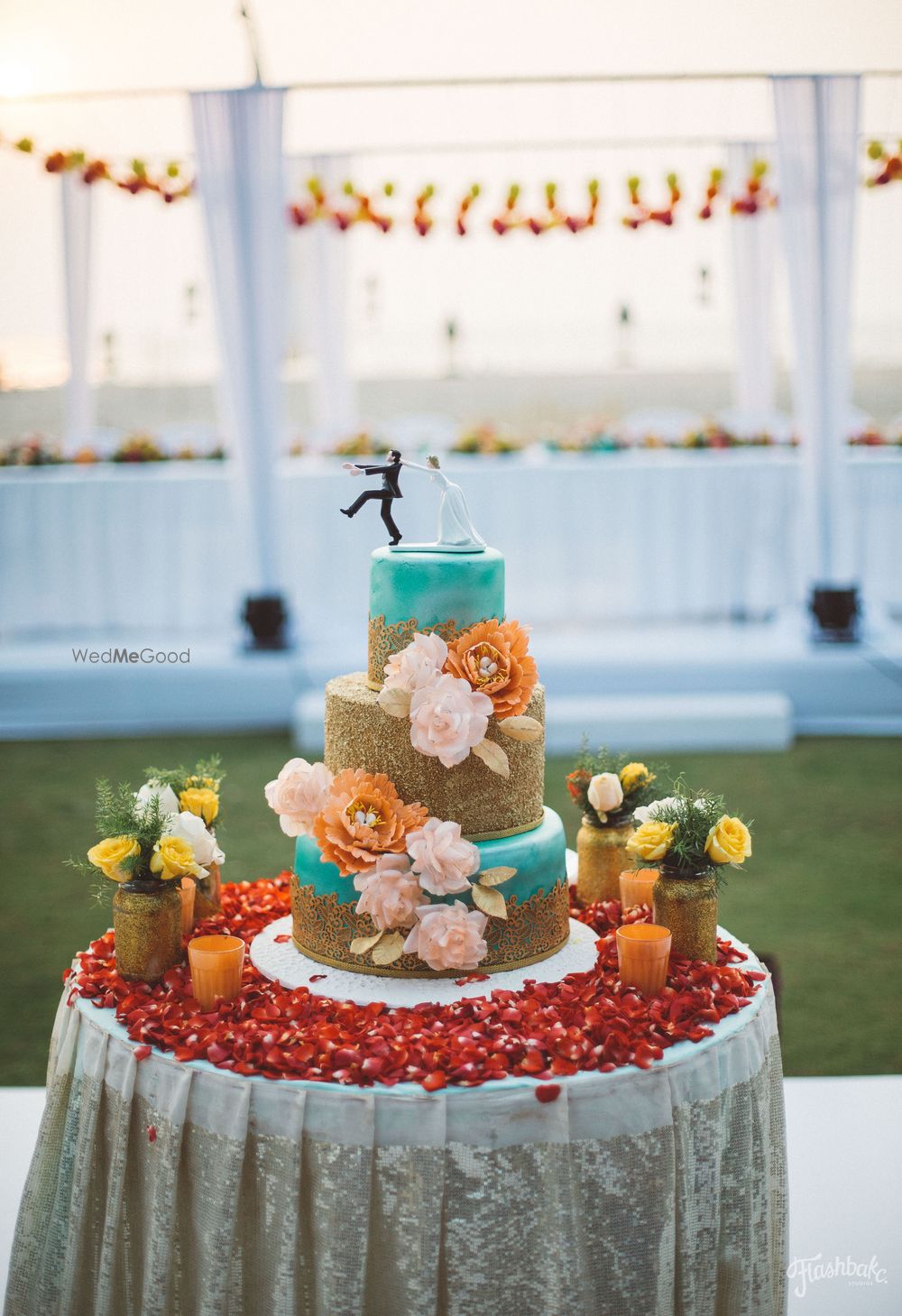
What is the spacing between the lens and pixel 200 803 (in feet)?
7.05

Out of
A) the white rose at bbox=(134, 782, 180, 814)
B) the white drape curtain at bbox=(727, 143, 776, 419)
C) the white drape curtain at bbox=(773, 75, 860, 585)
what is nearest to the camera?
the white rose at bbox=(134, 782, 180, 814)

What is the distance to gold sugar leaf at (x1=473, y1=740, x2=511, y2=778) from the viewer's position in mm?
1853

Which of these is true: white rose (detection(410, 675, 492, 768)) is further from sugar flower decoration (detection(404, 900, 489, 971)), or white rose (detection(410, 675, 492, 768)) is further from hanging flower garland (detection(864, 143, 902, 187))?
hanging flower garland (detection(864, 143, 902, 187))

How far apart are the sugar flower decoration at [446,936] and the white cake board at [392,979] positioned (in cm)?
4

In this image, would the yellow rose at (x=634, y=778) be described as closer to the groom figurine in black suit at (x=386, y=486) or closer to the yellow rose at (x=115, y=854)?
the groom figurine in black suit at (x=386, y=486)

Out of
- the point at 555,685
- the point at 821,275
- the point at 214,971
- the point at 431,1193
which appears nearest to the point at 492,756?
the point at 214,971

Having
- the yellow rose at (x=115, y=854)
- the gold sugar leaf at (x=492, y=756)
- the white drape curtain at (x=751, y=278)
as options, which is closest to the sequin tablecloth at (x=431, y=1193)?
the yellow rose at (x=115, y=854)

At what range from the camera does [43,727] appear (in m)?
6.14

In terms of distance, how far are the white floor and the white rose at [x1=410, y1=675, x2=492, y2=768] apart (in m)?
1.15

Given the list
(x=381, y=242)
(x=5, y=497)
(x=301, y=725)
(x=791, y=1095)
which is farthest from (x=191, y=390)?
(x=791, y=1095)

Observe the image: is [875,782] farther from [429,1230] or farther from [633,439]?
[429,1230]

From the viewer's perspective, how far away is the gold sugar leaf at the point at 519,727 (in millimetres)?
1881

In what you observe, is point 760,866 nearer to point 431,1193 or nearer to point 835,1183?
point 835,1183

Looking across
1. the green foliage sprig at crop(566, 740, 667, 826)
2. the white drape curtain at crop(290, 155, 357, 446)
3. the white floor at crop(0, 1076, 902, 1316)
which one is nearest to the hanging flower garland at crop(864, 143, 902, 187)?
the white drape curtain at crop(290, 155, 357, 446)
